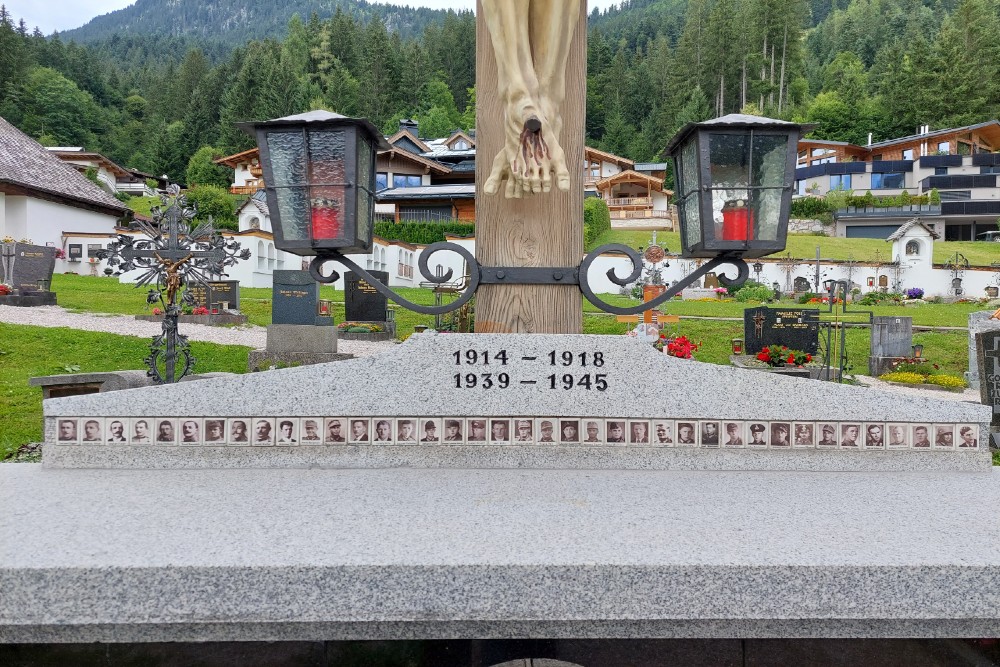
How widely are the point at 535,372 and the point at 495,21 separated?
4.93ft

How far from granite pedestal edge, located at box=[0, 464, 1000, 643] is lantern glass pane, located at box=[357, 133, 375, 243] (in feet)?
4.69

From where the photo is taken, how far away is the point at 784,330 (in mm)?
14078

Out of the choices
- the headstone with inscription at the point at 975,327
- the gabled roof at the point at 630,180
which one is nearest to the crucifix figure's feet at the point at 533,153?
the headstone with inscription at the point at 975,327

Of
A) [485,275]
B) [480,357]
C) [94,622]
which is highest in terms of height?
[485,275]

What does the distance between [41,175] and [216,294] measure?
783 inches

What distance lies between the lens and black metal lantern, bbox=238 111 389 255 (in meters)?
2.97

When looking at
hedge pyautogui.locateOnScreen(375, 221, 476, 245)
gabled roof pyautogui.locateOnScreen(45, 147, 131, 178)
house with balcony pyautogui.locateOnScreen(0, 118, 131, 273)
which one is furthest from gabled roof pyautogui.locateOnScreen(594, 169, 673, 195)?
gabled roof pyautogui.locateOnScreen(45, 147, 131, 178)

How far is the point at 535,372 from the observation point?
291 cm

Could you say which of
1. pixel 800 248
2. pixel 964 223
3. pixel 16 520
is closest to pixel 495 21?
pixel 16 520

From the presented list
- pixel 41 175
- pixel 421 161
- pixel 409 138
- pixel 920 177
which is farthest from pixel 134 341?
Answer: pixel 920 177

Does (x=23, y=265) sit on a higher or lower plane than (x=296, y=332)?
higher

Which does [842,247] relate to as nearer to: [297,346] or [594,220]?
[594,220]

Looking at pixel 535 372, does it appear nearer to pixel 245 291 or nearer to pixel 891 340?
pixel 891 340

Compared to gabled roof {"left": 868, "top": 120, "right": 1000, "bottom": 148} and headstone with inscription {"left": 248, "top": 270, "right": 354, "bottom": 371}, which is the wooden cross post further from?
gabled roof {"left": 868, "top": 120, "right": 1000, "bottom": 148}
